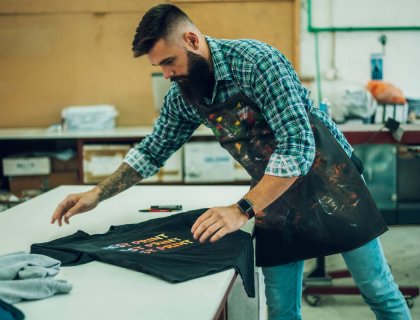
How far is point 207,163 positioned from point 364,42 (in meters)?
1.60

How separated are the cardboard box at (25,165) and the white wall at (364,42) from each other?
205 centimetres

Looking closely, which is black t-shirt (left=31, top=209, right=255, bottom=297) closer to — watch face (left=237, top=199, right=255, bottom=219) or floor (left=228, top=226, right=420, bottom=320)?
watch face (left=237, top=199, right=255, bottom=219)

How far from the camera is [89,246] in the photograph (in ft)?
4.21

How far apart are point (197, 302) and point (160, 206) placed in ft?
2.51

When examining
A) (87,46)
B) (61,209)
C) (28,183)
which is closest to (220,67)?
(61,209)

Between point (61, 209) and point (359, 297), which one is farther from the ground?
point (61, 209)

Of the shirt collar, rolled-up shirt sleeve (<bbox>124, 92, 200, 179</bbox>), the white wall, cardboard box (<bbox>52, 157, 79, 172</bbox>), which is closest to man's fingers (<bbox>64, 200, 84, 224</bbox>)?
rolled-up shirt sleeve (<bbox>124, 92, 200, 179</bbox>)

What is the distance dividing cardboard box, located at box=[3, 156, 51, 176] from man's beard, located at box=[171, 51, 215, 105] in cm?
256

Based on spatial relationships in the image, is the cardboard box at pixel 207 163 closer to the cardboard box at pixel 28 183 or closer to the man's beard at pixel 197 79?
the cardboard box at pixel 28 183

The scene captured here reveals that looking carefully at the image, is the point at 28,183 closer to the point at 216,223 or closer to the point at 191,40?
the point at 191,40

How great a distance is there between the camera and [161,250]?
124cm

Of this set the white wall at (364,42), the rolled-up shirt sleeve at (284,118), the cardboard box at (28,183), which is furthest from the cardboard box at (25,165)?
the rolled-up shirt sleeve at (284,118)

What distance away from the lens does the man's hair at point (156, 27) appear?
4.48 feet

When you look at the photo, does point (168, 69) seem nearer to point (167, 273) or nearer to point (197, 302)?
point (167, 273)
